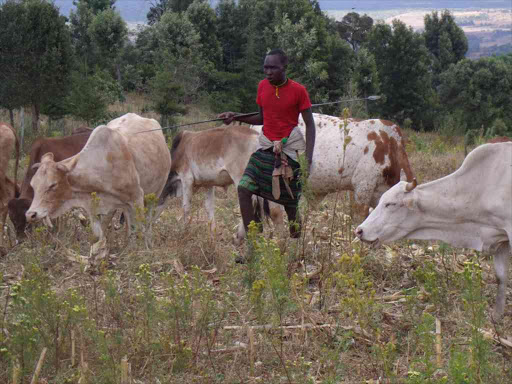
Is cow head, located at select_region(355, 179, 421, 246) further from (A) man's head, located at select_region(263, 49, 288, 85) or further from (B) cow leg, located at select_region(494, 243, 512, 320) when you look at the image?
(A) man's head, located at select_region(263, 49, 288, 85)

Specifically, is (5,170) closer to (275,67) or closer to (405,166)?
(275,67)

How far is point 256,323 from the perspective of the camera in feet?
18.5

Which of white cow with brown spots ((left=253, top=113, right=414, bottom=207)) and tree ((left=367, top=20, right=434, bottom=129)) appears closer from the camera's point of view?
white cow with brown spots ((left=253, top=113, right=414, bottom=207))

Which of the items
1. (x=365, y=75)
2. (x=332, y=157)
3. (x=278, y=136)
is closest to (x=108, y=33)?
(x=365, y=75)

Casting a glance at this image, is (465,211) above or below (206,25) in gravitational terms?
below

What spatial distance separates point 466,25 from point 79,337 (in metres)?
208

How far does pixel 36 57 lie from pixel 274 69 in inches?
711

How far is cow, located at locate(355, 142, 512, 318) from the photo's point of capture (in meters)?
5.70

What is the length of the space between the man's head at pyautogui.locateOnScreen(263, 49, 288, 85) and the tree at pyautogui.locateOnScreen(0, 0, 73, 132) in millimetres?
17600

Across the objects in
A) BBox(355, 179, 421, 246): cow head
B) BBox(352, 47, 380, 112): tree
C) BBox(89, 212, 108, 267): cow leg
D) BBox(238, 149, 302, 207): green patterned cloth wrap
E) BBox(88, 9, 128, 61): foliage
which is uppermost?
BBox(88, 9, 128, 61): foliage

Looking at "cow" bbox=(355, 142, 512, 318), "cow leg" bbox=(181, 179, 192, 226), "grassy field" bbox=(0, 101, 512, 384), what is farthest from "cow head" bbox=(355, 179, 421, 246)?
"cow leg" bbox=(181, 179, 192, 226)

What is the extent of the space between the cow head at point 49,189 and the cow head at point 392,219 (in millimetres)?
3099

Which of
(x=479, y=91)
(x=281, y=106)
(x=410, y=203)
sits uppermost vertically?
(x=281, y=106)

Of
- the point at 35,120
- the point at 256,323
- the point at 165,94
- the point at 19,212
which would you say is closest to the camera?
the point at 256,323
